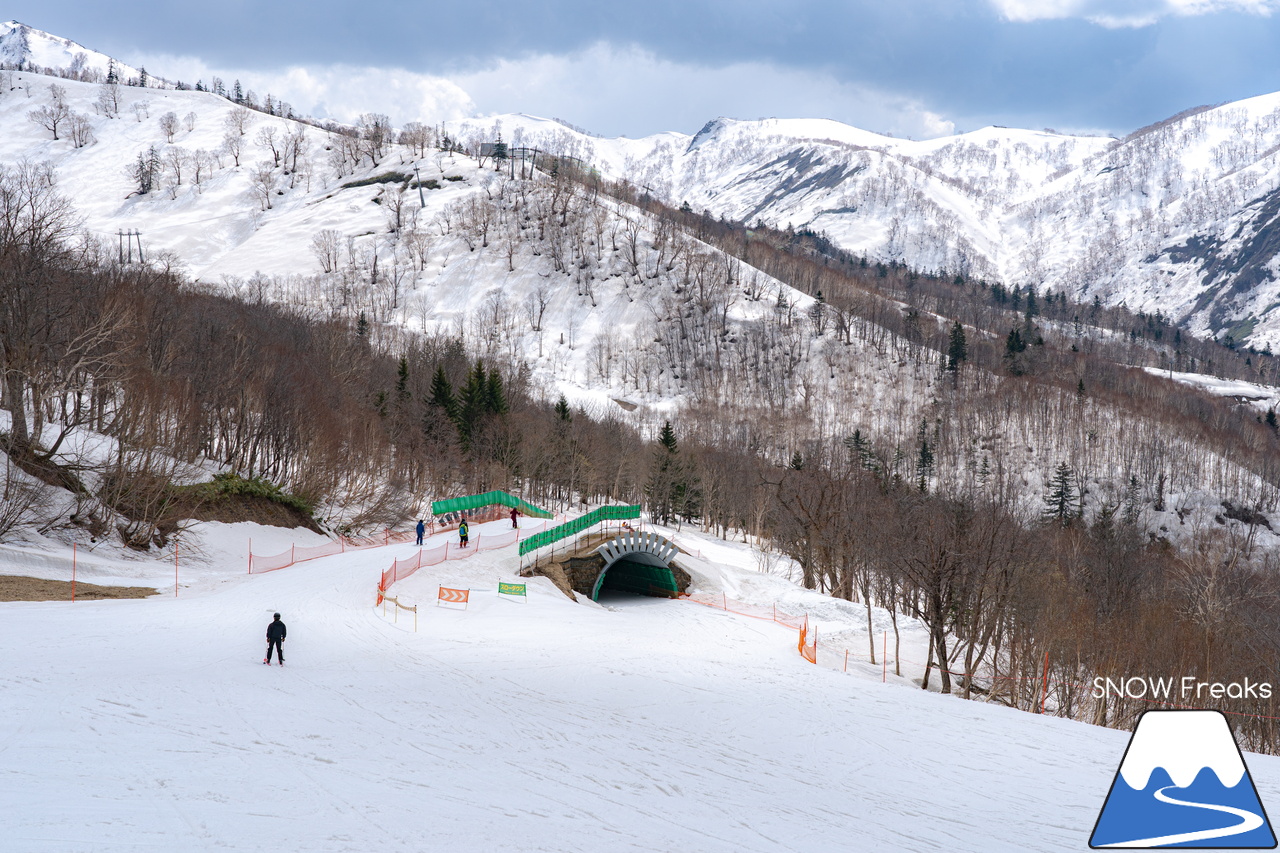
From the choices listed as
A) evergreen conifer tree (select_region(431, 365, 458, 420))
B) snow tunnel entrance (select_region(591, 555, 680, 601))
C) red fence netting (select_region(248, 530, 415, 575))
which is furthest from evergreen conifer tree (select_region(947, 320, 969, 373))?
red fence netting (select_region(248, 530, 415, 575))

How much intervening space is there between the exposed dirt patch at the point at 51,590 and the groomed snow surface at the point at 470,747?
101 cm

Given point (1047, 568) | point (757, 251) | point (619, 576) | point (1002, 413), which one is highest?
point (757, 251)

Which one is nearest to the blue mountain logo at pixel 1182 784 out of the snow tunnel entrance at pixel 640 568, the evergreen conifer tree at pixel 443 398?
the snow tunnel entrance at pixel 640 568

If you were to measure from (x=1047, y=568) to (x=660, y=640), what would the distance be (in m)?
22.8

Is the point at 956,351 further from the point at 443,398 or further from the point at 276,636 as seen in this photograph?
the point at 276,636

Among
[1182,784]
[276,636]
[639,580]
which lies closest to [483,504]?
[639,580]

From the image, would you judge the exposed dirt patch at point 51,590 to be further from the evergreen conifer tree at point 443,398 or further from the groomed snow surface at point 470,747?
the evergreen conifer tree at point 443,398

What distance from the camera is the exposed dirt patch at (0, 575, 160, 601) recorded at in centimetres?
2192

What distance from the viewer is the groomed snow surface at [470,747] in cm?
974

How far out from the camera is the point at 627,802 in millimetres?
11562

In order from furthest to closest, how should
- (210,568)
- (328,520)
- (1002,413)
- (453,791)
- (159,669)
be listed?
(1002,413)
(328,520)
(210,568)
(159,669)
(453,791)

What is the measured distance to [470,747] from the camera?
13648 millimetres

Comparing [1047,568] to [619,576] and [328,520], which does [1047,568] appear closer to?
[619,576]

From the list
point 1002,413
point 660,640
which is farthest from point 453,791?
point 1002,413
